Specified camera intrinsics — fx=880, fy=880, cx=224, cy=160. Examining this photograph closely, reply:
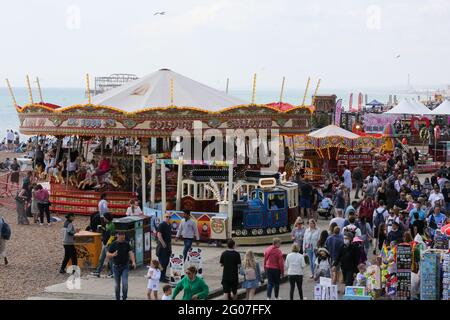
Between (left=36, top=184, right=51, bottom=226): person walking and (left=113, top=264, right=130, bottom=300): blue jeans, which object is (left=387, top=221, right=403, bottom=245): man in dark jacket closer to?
(left=113, top=264, right=130, bottom=300): blue jeans

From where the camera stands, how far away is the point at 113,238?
612 inches

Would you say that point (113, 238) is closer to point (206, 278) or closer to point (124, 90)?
point (206, 278)

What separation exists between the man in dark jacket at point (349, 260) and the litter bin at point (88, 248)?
491 centimetres

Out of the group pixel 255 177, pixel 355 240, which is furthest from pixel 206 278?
pixel 255 177

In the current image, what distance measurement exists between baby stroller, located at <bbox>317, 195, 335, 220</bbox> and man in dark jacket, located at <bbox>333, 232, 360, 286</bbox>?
923 cm

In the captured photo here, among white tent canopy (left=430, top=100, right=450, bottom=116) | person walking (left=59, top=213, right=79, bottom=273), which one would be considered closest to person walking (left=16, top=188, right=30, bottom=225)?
person walking (left=59, top=213, right=79, bottom=273)

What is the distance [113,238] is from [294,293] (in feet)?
11.0

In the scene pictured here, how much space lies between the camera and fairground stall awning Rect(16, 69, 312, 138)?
24.7 meters

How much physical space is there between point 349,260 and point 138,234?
4396 mm

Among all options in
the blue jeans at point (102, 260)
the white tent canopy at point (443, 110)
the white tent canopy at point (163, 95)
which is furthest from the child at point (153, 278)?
the white tent canopy at point (443, 110)

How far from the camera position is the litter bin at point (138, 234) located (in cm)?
1630

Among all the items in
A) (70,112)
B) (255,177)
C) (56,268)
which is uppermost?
(70,112)

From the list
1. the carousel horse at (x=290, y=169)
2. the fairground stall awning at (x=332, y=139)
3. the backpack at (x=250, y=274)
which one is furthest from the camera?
the fairground stall awning at (x=332, y=139)

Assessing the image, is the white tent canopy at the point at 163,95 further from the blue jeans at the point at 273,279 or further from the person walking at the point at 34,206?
the blue jeans at the point at 273,279
